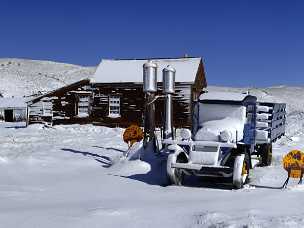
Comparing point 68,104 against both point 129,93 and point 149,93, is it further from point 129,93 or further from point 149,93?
point 149,93

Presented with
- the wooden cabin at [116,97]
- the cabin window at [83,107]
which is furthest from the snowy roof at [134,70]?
the cabin window at [83,107]

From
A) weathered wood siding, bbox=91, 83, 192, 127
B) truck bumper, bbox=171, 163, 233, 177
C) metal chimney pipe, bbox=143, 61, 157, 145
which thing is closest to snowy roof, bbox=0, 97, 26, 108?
weathered wood siding, bbox=91, 83, 192, 127

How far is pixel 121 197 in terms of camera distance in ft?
30.0

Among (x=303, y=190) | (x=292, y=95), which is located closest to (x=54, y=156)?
(x=303, y=190)

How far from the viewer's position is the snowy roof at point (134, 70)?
1230 inches

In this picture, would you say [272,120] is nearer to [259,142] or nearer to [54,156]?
[259,142]

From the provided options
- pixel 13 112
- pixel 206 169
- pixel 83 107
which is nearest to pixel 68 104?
pixel 83 107

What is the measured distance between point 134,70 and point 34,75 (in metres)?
71.6

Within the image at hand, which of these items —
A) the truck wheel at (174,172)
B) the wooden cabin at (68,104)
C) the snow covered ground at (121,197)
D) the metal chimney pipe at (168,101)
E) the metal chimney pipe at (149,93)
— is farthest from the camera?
the wooden cabin at (68,104)

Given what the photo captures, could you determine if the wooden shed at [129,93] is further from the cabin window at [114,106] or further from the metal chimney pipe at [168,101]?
the metal chimney pipe at [168,101]

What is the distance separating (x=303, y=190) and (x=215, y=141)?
2.27 metres

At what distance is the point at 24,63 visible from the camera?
408 ft

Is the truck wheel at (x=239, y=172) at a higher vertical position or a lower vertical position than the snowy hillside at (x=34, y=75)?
lower

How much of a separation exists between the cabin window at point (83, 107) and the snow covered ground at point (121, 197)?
1741 cm
